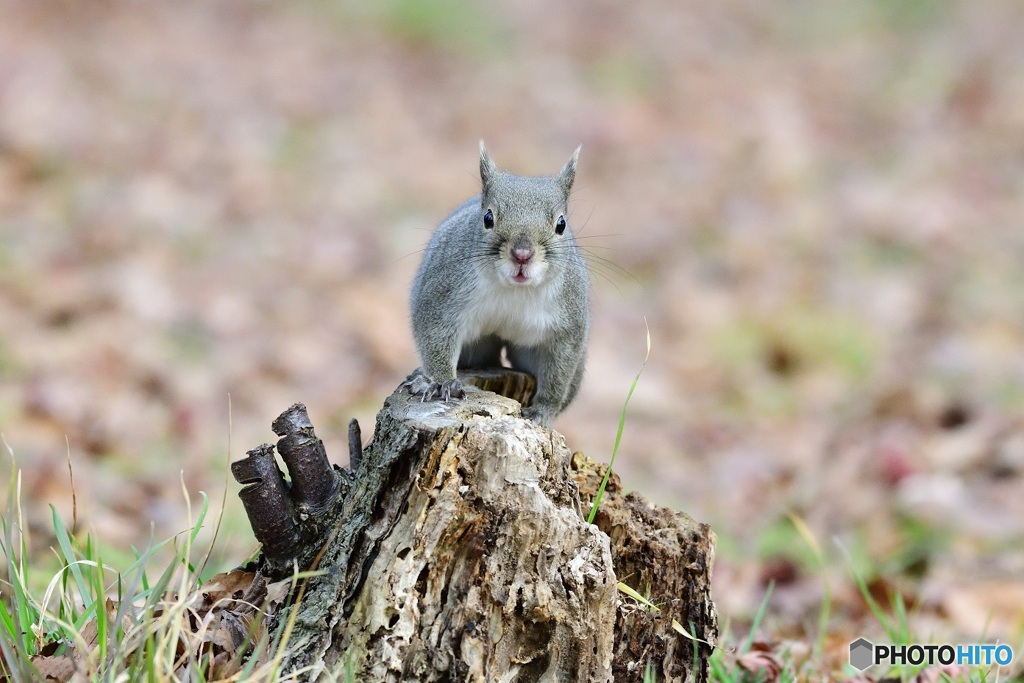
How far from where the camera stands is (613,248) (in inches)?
389

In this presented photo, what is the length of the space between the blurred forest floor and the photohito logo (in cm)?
12

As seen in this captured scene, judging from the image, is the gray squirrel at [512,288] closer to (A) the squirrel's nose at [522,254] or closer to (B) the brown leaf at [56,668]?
(A) the squirrel's nose at [522,254]

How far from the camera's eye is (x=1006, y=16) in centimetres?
1555

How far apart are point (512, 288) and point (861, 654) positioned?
1689 mm

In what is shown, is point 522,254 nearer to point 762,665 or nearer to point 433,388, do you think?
point 433,388

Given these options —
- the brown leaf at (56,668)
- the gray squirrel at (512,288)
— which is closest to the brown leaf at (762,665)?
the gray squirrel at (512,288)

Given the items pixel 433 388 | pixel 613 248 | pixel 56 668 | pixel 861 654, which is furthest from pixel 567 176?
pixel 613 248

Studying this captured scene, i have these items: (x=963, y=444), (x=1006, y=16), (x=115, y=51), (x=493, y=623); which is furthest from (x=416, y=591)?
(x=1006, y=16)

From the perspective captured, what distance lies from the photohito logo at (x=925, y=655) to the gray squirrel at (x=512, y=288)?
1300mm

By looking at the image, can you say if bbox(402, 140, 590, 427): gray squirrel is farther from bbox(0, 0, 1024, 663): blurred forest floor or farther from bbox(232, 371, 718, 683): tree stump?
bbox(0, 0, 1024, 663): blurred forest floor

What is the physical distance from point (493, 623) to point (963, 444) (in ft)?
14.9

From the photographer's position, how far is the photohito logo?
3.62 meters

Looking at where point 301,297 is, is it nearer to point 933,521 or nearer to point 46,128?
point 46,128

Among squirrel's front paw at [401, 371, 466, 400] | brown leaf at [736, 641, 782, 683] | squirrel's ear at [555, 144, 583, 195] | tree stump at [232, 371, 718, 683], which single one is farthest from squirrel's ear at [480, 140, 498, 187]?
Result: brown leaf at [736, 641, 782, 683]
